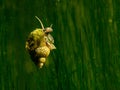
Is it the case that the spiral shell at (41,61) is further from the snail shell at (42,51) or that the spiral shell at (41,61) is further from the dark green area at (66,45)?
the dark green area at (66,45)

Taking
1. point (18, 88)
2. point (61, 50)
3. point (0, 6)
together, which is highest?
point (0, 6)

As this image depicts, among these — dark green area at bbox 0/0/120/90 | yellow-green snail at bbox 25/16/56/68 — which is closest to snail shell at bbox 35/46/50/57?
yellow-green snail at bbox 25/16/56/68

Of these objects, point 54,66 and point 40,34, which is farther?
point 54,66

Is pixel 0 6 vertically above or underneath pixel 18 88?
above

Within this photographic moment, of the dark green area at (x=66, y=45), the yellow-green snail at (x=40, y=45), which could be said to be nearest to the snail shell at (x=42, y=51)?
the yellow-green snail at (x=40, y=45)

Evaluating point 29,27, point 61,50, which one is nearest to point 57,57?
point 61,50

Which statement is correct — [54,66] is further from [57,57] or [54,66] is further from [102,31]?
[102,31]

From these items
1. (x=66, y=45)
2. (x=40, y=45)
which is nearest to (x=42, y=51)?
(x=40, y=45)
